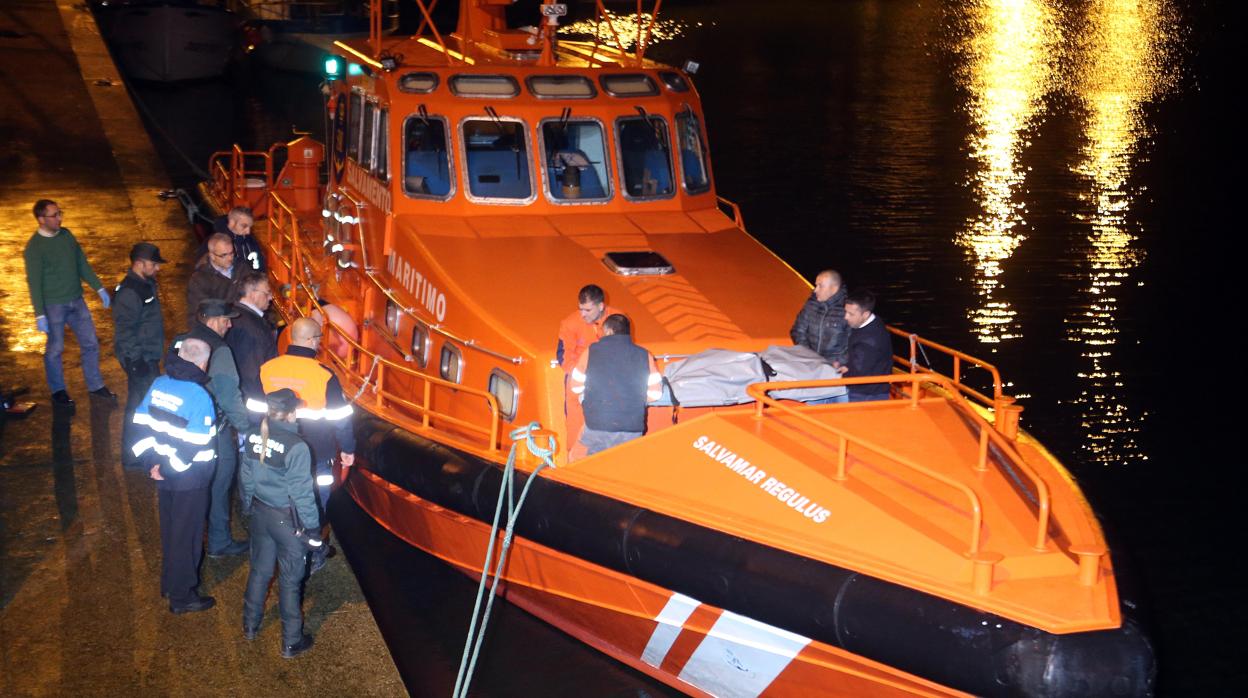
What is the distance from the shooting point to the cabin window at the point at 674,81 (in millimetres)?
7882

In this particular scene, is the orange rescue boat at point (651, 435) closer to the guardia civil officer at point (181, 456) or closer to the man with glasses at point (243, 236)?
the man with glasses at point (243, 236)

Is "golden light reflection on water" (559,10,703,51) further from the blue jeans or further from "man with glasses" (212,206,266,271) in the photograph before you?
the blue jeans

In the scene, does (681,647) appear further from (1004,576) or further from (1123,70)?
(1123,70)

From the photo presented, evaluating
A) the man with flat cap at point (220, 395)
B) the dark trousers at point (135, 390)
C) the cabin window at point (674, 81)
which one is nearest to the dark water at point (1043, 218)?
the man with flat cap at point (220, 395)

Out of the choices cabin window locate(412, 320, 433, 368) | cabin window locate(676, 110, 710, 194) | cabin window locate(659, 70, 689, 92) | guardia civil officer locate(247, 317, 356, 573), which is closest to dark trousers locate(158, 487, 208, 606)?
guardia civil officer locate(247, 317, 356, 573)

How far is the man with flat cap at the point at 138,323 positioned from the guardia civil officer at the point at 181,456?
1.43 meters

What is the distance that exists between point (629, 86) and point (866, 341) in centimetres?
256

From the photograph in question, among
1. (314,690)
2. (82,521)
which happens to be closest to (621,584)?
(314,690)

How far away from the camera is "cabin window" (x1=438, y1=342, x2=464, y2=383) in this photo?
6672 mm

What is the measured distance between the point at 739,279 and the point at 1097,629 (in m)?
3.10

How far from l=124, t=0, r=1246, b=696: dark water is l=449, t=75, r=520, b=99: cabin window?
2854 mm

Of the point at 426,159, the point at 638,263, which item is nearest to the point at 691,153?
the point at 638,263

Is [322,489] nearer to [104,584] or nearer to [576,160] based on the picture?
[104,584]

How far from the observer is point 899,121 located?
76.6 feet
